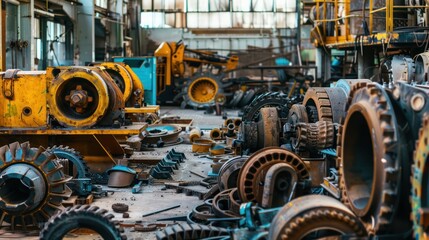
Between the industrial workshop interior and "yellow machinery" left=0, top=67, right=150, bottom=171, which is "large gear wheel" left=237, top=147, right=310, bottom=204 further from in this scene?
"yellow machinery" left=0, top=67, right=150, bottom=171

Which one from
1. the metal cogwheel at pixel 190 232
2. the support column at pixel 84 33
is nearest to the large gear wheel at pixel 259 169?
the metal cogwheel at pixel 190 232

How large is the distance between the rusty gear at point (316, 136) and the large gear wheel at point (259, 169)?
1255 mm

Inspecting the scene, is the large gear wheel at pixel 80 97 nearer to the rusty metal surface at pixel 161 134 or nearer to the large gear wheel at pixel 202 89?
the rusty metal surface at pixel 161 134

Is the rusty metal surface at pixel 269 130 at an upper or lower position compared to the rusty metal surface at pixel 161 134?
upper

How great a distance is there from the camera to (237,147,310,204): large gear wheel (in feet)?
19.0

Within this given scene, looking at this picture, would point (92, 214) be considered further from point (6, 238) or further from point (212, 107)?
point (212, 107)

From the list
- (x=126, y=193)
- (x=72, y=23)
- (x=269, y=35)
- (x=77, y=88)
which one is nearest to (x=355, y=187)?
(x=126, y=193)

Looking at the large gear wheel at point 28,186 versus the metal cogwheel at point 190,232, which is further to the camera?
the large gear wheel at point 28,186

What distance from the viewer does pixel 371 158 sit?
15.2ft

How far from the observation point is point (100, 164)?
917 centimetres

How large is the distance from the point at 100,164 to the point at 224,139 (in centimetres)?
411

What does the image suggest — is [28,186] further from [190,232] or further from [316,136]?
[316,136]

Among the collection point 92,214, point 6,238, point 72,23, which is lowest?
point 6,238

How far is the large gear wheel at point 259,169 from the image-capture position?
579cm
